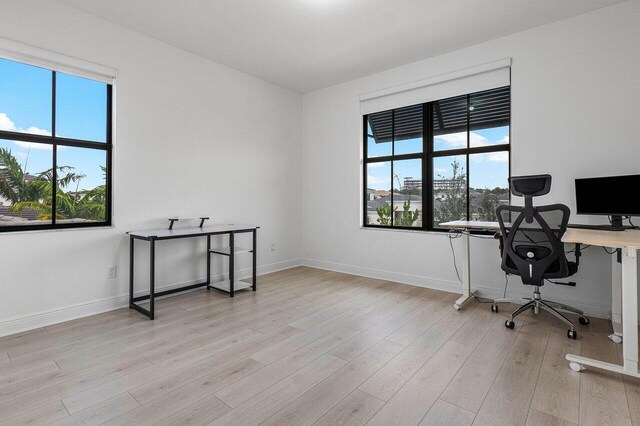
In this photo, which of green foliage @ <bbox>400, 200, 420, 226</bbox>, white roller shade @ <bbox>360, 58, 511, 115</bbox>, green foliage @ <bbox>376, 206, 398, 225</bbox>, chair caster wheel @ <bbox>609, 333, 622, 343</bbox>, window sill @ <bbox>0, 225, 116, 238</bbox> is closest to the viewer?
chair caster wheel @ <bbox>609, 333, 622, 343</bbox>

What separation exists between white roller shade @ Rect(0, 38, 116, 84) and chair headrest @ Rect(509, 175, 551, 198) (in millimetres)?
4021

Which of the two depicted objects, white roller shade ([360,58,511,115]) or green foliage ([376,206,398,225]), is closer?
white roller shade ([360,58,511,115])

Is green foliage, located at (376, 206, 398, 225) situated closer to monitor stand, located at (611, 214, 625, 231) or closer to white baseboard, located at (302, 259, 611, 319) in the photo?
white baseboard, located at (302, 259, 611, 319)

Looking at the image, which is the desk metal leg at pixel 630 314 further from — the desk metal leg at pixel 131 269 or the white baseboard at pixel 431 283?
the desk metal leg at pixel 131 269

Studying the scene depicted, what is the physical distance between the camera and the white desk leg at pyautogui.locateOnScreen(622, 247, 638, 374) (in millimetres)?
1983

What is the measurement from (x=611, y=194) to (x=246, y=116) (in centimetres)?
424

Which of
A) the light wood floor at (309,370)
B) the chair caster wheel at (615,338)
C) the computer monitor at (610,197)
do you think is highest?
the computer monitor at (610,197)

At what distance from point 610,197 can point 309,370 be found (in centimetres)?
294

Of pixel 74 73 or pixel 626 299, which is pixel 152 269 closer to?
pixel 74 73

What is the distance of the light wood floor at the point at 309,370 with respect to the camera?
174 centimetres

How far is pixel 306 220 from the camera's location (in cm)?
557

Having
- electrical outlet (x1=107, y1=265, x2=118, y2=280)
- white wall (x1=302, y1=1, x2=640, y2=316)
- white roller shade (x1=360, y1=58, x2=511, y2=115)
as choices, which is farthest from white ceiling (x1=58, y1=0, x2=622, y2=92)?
electrical outlet (x1=107, y1=265, x2=118, y2=280)

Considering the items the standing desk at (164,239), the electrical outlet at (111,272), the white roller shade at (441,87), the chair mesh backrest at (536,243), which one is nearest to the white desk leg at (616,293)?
the chair mesh backrest at (536,243)

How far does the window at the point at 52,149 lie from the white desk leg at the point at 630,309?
436 centimetres
